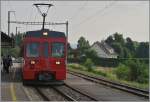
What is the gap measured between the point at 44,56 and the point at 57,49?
72 centimetres

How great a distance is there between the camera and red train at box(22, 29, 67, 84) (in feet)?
77.9

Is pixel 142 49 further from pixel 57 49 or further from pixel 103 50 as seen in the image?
pixel 57 49

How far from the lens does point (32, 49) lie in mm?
23969

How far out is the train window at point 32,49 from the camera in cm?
2384

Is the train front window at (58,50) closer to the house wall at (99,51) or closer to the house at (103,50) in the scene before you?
the house wall at (99,51)

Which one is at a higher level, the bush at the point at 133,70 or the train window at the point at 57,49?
the train window at the point at 57,49

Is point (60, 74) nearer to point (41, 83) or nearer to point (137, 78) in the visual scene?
point (41, 83)

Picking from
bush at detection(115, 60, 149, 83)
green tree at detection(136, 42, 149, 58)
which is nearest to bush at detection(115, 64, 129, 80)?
bush at detection(115, 60, 149, 83)

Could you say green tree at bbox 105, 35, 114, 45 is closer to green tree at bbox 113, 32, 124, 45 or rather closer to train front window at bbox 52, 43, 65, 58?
green tree at bbox 113, 32, 124, 45

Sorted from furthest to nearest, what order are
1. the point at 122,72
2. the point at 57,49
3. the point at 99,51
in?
the point at 99,51 < the point at 122,72 < the point at 57,49

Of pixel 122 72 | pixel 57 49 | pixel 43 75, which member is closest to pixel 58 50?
pixel 57 49

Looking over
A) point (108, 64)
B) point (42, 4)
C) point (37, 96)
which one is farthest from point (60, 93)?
point (108, 64)

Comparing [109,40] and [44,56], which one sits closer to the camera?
[44,56]

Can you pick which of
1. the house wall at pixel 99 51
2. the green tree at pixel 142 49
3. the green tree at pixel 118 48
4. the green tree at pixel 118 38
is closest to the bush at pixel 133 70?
the green tree at pixel 142 49
